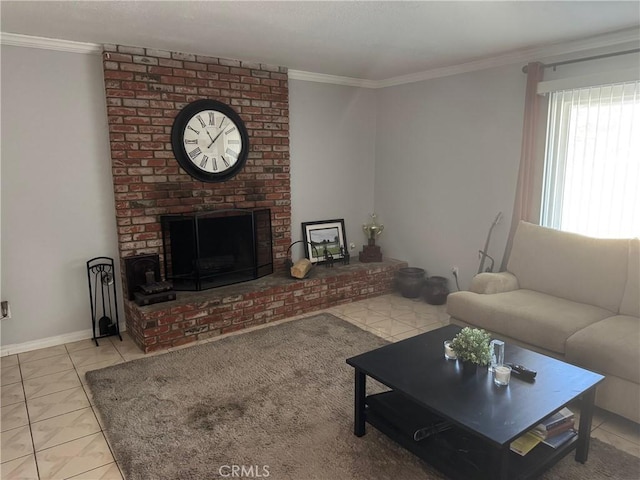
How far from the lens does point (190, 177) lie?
12.7 feet

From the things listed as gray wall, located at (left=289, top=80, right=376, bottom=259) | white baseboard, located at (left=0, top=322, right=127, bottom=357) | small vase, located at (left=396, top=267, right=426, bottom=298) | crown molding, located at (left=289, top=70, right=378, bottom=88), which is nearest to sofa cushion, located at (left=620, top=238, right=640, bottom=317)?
small vase, located at (left=396, top=267, right=426, bottom=298)

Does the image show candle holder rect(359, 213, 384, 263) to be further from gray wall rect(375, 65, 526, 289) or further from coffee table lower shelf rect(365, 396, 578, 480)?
coffee table lower shelf rect(365, 396, 578, 480)

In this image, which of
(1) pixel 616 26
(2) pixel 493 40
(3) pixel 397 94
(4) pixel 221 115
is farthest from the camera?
(3) pixel 397 94

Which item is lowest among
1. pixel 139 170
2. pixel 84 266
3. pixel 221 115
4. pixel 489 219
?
pixel 84 266

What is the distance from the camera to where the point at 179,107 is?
12.2 ft

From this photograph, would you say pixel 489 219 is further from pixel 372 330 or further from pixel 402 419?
pixel 402 419

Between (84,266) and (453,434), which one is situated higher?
(84,266)

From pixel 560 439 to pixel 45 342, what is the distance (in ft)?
11.8

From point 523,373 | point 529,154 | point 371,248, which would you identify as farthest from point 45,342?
point 529,154

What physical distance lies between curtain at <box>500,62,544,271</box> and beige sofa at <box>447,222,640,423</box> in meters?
0.25

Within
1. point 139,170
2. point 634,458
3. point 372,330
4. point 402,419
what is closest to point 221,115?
point 139,170

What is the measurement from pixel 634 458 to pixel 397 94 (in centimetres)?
389

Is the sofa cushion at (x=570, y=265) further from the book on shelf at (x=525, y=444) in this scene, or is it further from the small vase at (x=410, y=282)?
the book on shelf at (x=525, y=444)

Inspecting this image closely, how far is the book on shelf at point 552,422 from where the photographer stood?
6.35 ft
